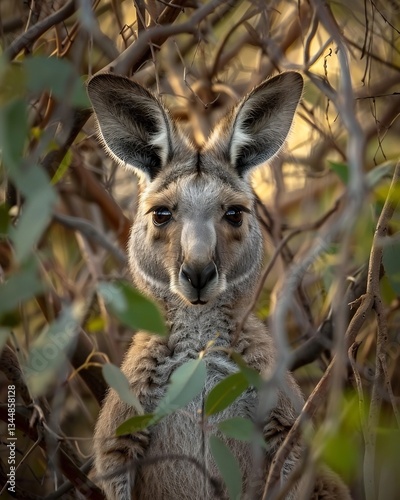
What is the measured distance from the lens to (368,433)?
8.20 feet

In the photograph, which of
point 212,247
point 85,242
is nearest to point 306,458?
point 212,247

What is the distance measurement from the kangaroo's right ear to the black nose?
75cm

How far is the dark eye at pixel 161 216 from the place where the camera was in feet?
11.3

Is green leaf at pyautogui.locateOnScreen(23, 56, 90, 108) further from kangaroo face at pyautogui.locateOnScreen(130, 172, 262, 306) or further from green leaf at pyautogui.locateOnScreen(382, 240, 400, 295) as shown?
green leaf at pyautogui.locateOnScreen(382, 240, 400, 295)

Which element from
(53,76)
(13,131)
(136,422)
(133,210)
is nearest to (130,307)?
(13,131)

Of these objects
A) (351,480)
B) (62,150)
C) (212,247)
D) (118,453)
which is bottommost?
(351,480)

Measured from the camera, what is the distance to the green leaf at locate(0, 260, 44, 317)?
1.96 metres

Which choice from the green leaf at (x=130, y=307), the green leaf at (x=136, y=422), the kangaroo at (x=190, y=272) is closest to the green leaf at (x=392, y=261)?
the kangaroo at (x=190, y=272)

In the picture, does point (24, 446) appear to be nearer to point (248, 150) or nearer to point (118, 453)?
point (118, 453)

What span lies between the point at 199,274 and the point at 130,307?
1.04 m

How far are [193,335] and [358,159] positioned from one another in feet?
5.91

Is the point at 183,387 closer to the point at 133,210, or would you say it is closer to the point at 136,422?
the point at 136,422

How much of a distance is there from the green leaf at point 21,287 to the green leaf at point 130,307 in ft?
0.58

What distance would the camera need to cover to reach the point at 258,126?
12.2 feet
